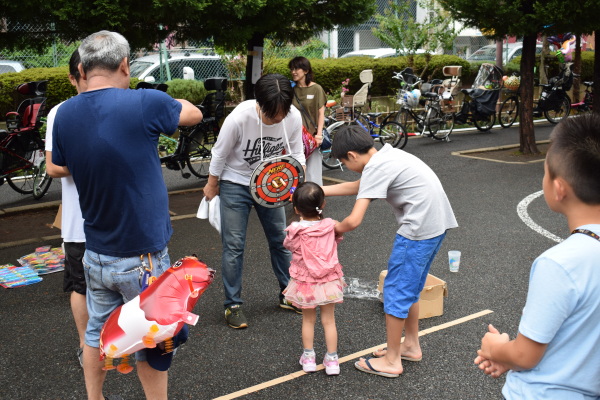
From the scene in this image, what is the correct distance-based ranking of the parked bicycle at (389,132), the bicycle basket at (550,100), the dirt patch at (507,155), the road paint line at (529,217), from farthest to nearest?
the bicycle basket at (550,100)
the parked bicycle at (389,132)
the dirt patch at (507,155)
the road paint line at (529,217)

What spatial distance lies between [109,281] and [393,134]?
34.7 feet

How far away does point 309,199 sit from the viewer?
3883 mm

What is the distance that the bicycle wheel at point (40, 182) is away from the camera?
30.5 ft

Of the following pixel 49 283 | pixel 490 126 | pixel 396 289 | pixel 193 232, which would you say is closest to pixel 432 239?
pixel 396 289

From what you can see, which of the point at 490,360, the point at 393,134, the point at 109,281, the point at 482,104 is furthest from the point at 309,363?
the point at 482,104

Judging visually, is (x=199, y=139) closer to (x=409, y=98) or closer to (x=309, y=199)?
(x=409, y=98)

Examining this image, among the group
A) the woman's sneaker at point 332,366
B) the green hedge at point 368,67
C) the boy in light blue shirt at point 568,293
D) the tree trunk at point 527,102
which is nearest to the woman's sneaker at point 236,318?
the woman's sneaker at point 332,366

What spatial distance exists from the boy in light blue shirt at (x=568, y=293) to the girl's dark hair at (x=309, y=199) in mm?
2027

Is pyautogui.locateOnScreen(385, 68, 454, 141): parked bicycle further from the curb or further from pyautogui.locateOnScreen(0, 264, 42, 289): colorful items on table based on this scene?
pyautogui.locateOnScreen(0, 264, 42, 289): colorful items on table

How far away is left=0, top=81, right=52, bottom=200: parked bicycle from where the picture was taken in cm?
891

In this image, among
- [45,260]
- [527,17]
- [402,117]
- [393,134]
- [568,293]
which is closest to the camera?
[568,293]

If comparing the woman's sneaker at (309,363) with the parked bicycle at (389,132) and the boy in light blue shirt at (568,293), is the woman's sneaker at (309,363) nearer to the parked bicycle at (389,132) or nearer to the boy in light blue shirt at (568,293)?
the boy in light blue shirt at (568,293)

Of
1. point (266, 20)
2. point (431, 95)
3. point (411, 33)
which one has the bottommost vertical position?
point (431, 95)

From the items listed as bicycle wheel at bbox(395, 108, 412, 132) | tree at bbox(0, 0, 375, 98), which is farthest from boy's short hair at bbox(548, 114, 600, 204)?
bicycle wheel at bbox(395, 108, 412, 132)
